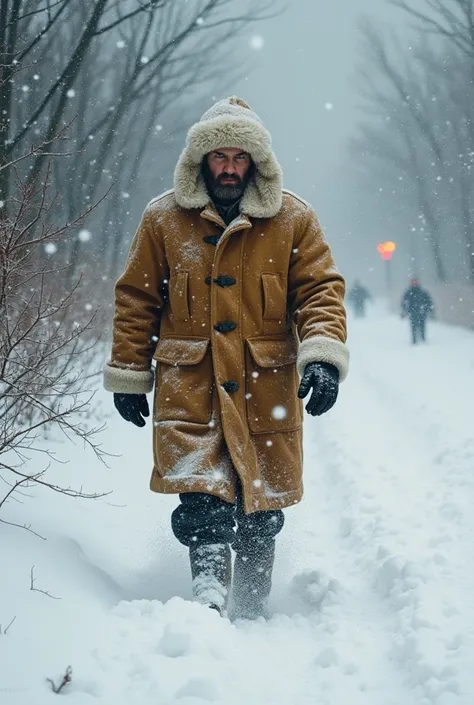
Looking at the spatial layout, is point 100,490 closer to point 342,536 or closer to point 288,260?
point 342,536

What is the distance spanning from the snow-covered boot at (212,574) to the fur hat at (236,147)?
141 centimetres

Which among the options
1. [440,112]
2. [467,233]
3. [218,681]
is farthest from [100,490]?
[440,112]

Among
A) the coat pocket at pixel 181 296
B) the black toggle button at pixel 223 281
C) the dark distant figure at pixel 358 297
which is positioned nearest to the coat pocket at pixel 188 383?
the coat pocket at pixel 181 296

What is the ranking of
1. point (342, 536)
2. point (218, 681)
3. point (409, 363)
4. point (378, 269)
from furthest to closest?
1. point (378, 269)
2. point (409, 363)
3. point (342, 536)
4. point (218, 681)

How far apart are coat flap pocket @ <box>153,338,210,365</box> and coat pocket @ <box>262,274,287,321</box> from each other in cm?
30

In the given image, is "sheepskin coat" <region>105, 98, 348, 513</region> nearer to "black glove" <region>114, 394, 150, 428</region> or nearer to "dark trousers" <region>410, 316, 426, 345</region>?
"black glove" <region>114, 394, 150, 428</region>

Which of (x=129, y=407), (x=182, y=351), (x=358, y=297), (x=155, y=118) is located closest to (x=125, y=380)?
(x=129, y=407)

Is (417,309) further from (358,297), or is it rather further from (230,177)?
(358,297)

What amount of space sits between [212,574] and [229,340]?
0.95 meters

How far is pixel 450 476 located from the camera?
5.28 m

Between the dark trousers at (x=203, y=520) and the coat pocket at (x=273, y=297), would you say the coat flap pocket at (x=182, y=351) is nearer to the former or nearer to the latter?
the coat pocket at (x=273, y=297)

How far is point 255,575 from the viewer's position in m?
3.27

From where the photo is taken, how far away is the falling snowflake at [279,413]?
3.13m

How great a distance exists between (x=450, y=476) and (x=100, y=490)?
2.52 m
